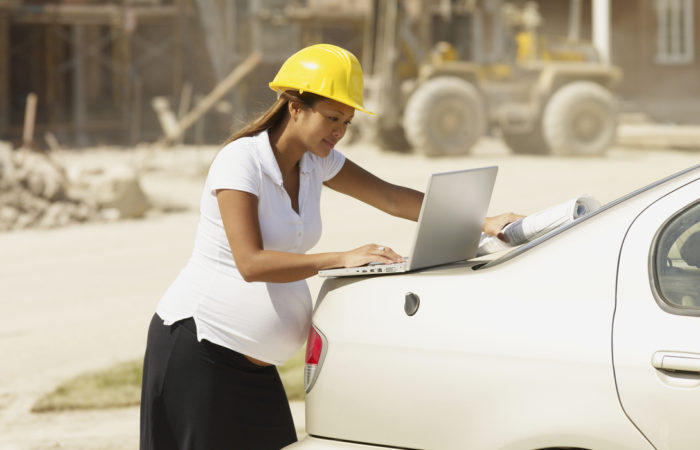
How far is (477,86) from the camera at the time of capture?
760 inches

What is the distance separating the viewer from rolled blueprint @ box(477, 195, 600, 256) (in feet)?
9.98

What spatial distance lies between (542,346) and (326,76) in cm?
91

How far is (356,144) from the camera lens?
21344 mm

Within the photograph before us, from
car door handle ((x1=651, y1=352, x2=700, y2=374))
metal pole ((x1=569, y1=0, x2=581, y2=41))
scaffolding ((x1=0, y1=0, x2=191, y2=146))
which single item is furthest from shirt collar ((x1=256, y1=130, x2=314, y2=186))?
metal pole ((x1=569, y1=0, x2=581, y2=41))

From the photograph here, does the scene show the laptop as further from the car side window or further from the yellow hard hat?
the car side window

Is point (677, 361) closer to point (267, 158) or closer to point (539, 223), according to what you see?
point (539, 223)

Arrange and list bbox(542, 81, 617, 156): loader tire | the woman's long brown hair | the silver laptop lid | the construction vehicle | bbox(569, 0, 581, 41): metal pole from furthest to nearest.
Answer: bbox(569, 0, 581, 41): metal pole → bbox(542, 81, 617, 156): loader tire → the construction vehicle → the woman's long brown hair → the silver laptop lid

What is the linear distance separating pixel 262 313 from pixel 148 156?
14.2m

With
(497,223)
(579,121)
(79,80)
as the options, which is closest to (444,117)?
(579,121)

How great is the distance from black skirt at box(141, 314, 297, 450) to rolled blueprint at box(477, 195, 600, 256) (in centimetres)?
76

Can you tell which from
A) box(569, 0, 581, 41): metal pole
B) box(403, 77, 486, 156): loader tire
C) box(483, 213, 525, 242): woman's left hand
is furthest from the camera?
box(569, 0, 581, 41): metal pole

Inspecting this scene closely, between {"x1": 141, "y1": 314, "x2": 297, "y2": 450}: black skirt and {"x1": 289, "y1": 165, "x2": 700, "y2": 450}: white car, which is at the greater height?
{"x1": 289, "y1": 165, "x2": 700, "y2": 450}: white car

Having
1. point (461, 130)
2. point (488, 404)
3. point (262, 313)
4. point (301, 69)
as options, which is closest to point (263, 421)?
point (262, 313)

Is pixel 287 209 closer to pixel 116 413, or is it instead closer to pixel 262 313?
pixel 262 313
